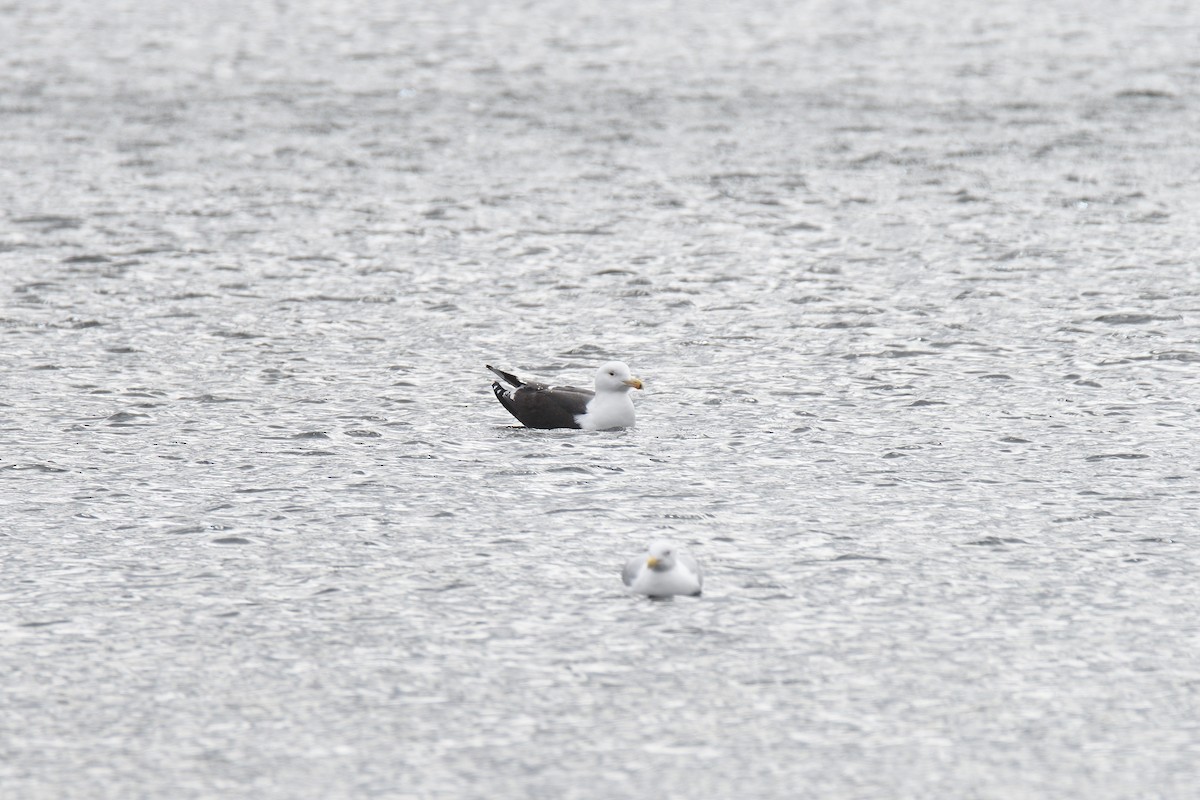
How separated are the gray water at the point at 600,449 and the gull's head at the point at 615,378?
1.04 feet

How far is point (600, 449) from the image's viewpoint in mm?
12406

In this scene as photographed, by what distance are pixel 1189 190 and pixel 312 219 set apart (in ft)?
30.8

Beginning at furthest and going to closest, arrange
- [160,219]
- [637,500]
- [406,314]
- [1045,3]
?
[1045,3]
[160,219]
[406,314]
[637,500]

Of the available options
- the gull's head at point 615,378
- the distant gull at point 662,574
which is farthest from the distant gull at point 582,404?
the distant gull at point 662,574

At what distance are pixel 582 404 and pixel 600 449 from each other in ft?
1.71

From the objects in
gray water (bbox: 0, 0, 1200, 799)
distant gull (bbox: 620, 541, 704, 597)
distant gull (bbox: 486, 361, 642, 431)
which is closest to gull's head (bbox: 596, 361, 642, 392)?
distant gull (bbox: 486, 361, 642, 431)

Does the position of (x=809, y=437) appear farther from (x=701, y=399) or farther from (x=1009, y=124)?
(x=1009, y=124)

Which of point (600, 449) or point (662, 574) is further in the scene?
point (600, 449)

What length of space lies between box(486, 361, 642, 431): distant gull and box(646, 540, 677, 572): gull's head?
325cm

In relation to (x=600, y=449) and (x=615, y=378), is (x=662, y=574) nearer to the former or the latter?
(x=600, y=449)

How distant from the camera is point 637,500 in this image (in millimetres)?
11242

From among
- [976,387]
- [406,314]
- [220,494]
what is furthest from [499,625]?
[406,314]

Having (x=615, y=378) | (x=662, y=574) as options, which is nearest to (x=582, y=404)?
(x=615, y=378)

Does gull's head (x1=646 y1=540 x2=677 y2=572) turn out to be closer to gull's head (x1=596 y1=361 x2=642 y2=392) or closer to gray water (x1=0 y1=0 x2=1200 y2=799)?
gray water (x1=0 y1=0 x2=1200 y2=799)
